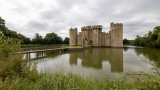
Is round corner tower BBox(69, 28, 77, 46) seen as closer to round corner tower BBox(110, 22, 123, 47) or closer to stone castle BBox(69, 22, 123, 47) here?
stone castle BBox(69, 22, 123, 47)

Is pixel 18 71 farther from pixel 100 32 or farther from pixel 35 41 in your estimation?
pixel 35 41

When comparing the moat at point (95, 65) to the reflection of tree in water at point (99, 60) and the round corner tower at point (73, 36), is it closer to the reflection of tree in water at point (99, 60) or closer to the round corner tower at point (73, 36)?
the reflection of tree in water at point (99, 60)

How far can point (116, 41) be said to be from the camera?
23.7 metres

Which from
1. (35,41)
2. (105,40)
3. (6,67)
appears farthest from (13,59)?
(35,41)

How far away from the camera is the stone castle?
23281mm

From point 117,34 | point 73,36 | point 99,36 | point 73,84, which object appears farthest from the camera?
point 73,36

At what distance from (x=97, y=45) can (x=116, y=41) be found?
22.1 feet

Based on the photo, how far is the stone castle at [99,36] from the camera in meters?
23.3

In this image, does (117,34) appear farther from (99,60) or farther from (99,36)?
(99,60)

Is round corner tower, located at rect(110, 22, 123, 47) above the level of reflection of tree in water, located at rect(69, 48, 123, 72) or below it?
above

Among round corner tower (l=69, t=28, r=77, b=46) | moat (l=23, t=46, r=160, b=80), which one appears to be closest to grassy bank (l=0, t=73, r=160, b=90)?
moat (l=23, t=46, r=160, b=80)

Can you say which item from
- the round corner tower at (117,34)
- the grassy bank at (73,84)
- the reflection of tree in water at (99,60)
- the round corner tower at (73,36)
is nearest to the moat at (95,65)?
the reflection of tree in water at (99,60)

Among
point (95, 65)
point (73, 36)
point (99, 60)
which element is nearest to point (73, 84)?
point (95, 65)

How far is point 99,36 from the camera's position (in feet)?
89.1
